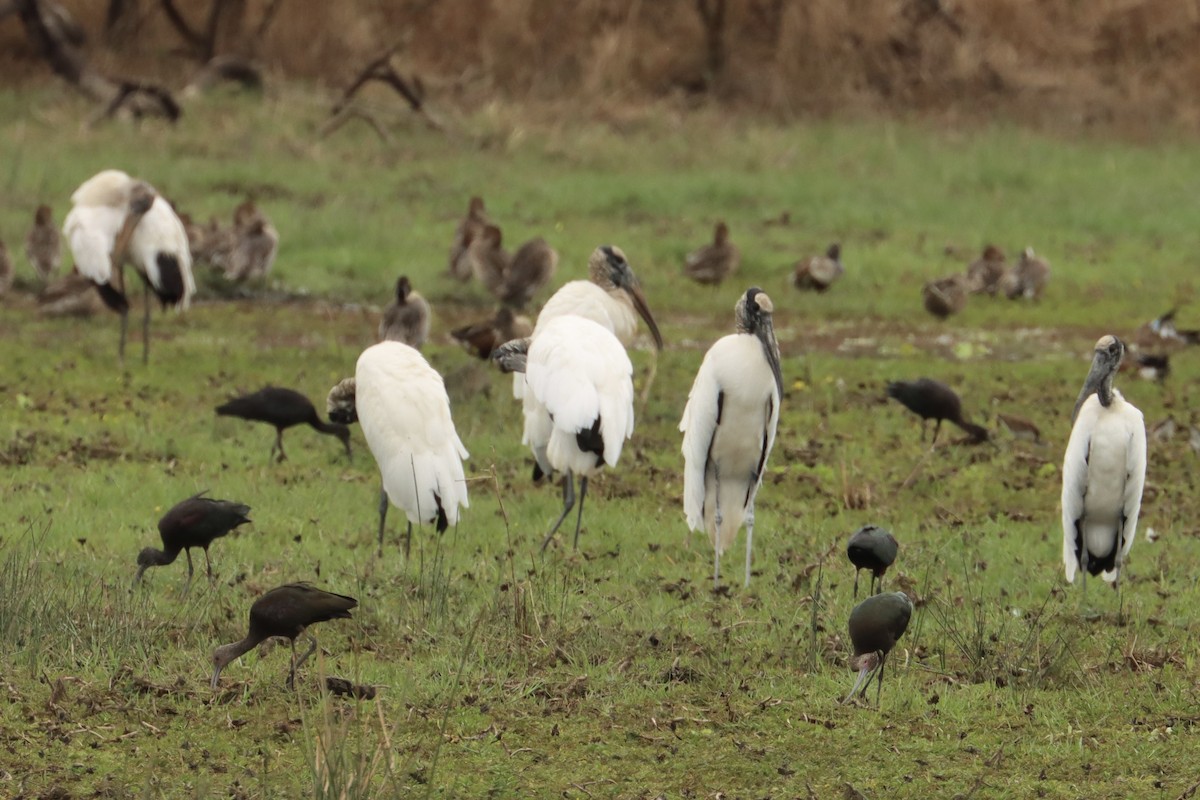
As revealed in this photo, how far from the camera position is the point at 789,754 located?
5.97 metres

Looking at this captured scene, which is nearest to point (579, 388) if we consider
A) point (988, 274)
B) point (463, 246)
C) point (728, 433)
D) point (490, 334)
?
point (728, 433)

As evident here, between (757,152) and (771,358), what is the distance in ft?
49.9

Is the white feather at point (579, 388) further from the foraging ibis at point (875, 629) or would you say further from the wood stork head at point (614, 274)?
the foraging ibis at point (875, 629)

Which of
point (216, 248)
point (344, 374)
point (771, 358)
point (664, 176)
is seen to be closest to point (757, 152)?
point (664, 176)

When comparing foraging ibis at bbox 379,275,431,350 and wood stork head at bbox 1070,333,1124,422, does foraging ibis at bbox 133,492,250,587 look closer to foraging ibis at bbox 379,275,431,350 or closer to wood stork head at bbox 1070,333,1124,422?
wood stork head at bbox 1070,333,1124,422

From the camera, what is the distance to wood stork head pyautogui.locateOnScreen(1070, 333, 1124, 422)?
812 centimetres

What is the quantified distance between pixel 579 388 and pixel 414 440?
0.86 m

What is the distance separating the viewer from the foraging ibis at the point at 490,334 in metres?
13.0

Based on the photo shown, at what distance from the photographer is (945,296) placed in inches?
631

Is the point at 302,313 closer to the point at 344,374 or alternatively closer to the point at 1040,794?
the point at 344,374

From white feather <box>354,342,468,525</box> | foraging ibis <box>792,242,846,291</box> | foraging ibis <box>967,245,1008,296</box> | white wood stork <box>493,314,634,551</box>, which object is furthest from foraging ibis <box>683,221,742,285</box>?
white feather <box>354,342,468,525</box>

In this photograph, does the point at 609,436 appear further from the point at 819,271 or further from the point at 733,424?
the point at 819,271

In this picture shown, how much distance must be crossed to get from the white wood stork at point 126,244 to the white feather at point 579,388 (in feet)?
17.6

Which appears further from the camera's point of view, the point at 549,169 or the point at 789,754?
the point at 549,169
